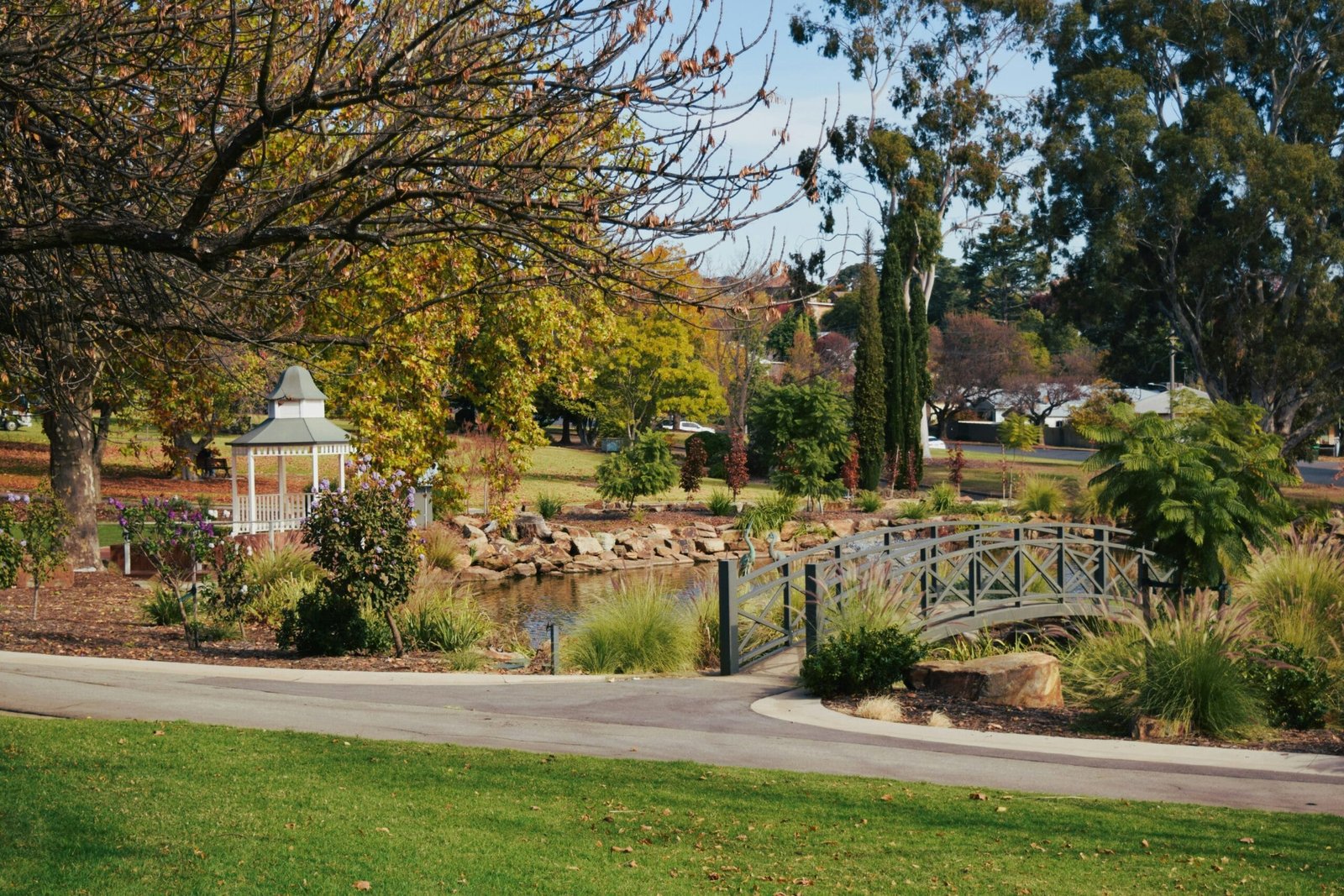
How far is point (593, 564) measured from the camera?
1080 inches

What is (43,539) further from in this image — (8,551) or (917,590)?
(917,590)

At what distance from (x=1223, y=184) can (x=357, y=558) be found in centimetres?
3341

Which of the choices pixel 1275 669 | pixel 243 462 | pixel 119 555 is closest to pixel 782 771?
pixel 1275 669

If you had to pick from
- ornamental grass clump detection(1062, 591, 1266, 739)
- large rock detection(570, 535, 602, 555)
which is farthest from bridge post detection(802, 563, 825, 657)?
large rock detection(570, 535, 602, 555)

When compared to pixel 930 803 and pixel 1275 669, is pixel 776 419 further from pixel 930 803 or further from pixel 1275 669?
pixel 930 803

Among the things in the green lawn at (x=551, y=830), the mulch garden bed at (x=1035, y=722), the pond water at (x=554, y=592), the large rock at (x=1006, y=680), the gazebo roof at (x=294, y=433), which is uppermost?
the gazebo roof at (x=294, y=433)

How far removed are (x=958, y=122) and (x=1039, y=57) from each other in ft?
12.1

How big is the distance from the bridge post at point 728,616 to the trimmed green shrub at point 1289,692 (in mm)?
5401

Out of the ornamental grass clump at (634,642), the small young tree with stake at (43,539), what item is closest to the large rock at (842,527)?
the ornamental grass clump at (634,642)

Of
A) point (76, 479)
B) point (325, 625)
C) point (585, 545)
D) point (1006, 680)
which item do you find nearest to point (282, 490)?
point (76, 479)

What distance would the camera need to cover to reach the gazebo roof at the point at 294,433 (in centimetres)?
2106

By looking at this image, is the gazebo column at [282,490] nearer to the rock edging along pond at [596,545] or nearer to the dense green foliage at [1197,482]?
the rock edging along pond at [596,545]

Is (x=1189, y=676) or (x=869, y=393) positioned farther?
(x=869, y=393)

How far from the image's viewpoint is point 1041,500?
110ft
